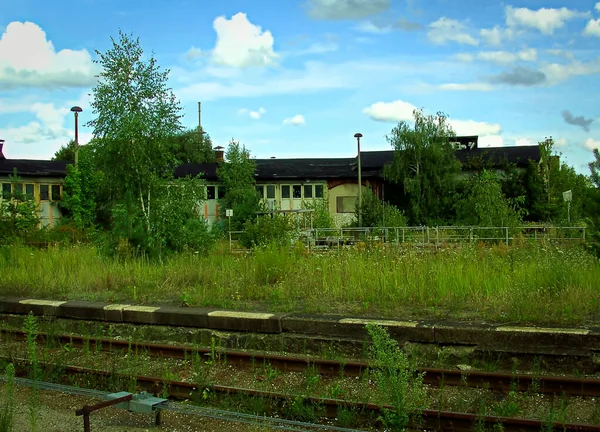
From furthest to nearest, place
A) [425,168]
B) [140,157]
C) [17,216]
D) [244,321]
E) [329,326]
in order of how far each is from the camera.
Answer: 1. [425,168]
2. [17,216]
3. [140,157]
4. [244,321]
5. [329,326]

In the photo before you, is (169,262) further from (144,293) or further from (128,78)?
(128,78)

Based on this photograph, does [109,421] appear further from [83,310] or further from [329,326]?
[83,310]

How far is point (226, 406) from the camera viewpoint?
264 inches

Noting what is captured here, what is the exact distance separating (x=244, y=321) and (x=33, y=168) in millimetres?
46127

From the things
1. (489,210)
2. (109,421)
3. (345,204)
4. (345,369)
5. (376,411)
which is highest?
(345,204)

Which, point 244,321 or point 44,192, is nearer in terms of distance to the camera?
point 244,321

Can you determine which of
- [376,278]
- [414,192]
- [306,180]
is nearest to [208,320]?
[376,278]

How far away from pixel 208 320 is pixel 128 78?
8.33 m

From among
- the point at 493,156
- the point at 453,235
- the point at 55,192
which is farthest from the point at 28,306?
the point at 493,156

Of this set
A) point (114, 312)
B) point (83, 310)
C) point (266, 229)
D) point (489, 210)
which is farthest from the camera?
point (489, 210)

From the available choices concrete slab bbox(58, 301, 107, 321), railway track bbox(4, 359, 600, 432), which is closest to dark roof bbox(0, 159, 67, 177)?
concrete slab bbox(58, 301, 107, 321)

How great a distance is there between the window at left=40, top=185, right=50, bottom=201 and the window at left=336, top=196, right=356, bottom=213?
23.9m

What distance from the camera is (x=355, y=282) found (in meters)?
10.1

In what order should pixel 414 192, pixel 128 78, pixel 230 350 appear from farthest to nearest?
pixel 414 192 < pixel 128 78 < pixel 230 350
